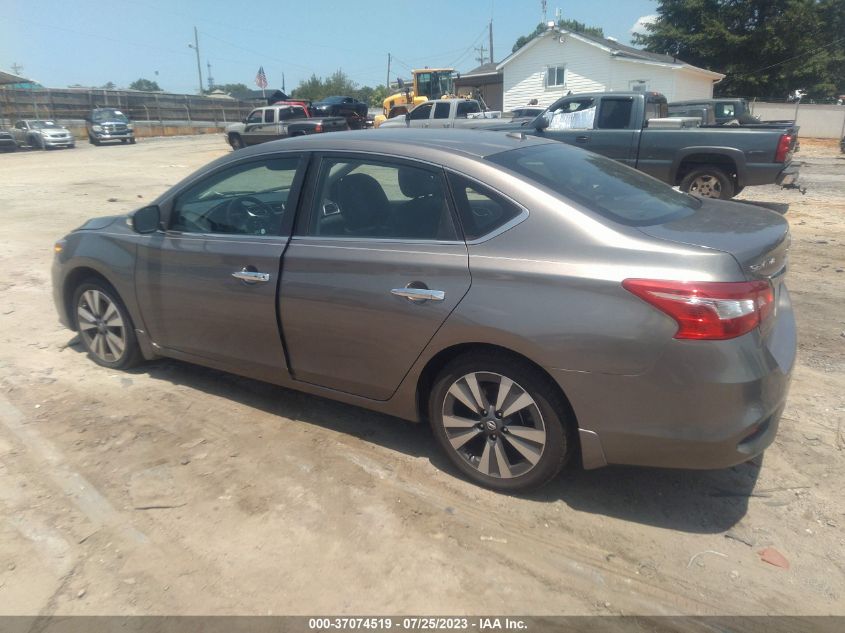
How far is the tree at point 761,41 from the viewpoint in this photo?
38438mm

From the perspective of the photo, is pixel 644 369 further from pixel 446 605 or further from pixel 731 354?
pixel 446 605

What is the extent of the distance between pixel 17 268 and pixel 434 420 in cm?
667

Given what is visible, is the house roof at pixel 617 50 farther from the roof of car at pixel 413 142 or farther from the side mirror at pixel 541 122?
the roof of car at pixel 413 142

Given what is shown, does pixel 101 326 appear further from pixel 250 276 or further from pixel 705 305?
pixel 705 305

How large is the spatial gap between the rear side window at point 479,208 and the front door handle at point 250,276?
46.9 inches

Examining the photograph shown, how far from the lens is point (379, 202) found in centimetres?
356

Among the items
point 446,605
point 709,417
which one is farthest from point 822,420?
point 446,605

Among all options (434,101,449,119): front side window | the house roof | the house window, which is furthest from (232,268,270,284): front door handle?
the house window

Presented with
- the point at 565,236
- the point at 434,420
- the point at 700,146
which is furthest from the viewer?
the point at 700,146

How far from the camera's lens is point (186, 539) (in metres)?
2.94

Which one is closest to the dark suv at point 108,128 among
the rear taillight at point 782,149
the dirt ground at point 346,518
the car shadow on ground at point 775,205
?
the car shadow on ground at point 775,205

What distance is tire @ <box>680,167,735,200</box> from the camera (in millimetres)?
10297

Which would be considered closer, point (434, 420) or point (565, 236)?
point (565, 236)

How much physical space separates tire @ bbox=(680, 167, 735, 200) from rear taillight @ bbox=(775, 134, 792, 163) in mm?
767
